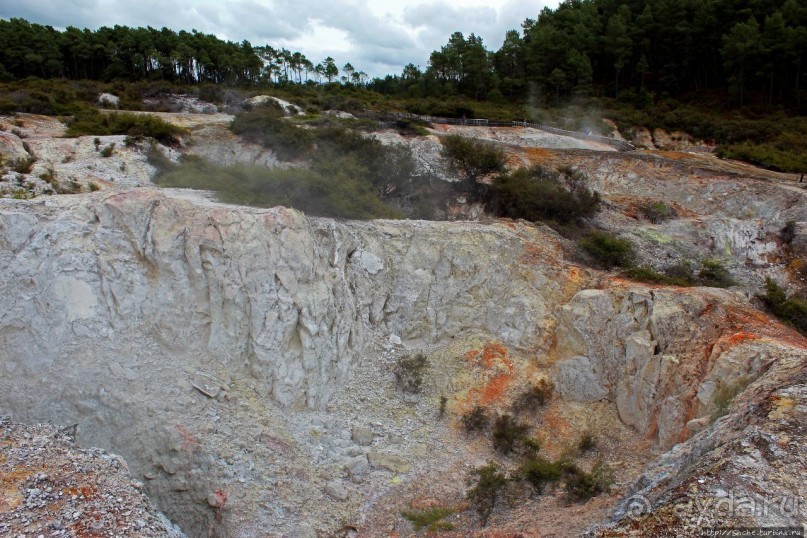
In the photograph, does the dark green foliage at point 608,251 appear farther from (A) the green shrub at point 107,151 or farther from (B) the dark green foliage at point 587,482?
(A) the green shrub at point 107,151

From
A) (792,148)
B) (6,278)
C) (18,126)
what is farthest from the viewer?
(792,148)

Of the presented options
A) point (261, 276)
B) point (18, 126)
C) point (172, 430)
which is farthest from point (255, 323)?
point (18, 126)

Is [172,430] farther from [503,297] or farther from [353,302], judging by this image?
[503,297]

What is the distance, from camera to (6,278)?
1177cm

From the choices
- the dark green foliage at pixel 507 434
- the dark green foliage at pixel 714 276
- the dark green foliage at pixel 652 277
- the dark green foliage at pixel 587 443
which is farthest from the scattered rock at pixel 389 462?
the dark green foliage at pixel 714 276

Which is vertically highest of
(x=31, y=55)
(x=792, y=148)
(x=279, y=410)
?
(x=31, y=55)

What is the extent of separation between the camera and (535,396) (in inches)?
551

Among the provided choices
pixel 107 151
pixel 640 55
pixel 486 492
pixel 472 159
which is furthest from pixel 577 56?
pixel 486 492

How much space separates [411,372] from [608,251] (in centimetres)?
776

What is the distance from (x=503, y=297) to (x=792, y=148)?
27343mm

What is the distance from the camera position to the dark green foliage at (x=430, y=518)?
10984 millimetres

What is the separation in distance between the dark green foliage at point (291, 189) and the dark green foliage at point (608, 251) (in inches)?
258

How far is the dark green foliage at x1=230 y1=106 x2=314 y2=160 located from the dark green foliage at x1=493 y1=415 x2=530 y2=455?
15069 mm

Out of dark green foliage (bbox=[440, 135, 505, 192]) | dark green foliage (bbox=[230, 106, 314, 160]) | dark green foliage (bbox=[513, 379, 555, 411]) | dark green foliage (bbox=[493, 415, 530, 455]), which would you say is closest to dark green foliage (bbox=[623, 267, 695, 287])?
dark green foliage (bbox=[513, 379, 555, 411])
